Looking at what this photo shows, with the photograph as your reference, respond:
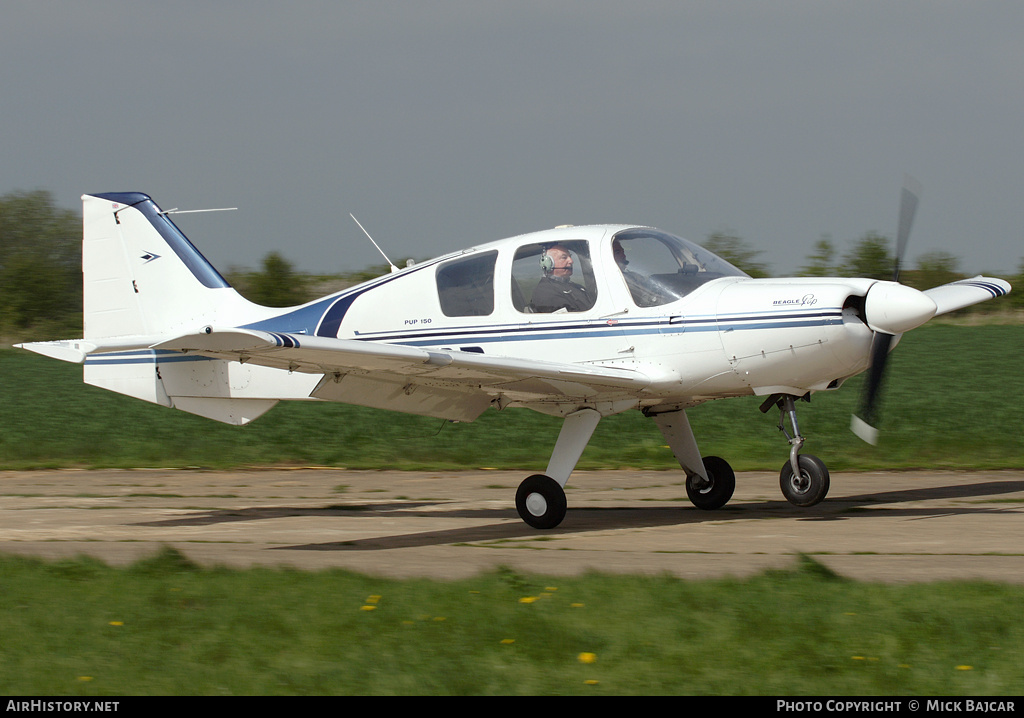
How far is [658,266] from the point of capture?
30.3 ft

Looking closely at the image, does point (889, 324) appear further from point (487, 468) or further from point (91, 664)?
point (487, 468)

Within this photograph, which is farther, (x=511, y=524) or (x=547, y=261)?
(x=511, y=524)

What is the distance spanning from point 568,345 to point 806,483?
2444mm

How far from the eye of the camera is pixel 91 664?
4660 mm

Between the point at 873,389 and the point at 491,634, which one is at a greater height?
the point at 873,389

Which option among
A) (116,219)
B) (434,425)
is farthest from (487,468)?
(116,219)

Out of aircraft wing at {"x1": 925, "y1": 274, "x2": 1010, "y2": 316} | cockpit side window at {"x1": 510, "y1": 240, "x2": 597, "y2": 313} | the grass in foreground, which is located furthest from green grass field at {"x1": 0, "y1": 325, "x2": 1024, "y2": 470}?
the grass in foreground

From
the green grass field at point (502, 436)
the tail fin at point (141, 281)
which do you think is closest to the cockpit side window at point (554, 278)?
the tail fin at point (141, 281)

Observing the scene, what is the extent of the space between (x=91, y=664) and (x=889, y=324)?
6.37 metres

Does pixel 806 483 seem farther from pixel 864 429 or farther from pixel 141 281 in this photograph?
pixel 141 281

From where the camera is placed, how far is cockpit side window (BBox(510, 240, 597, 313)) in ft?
30.5

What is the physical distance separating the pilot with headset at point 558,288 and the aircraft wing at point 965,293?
11.2ft

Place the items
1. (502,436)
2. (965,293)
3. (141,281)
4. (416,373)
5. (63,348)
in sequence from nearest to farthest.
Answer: (63,348)
(416,373)
(965,293)
(141,281)
(502,436)

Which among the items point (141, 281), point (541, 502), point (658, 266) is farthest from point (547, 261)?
point (141, 281)
